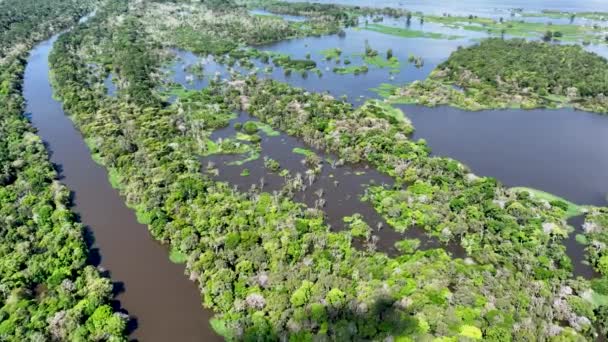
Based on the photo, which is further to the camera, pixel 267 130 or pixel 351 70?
pixel 351 70

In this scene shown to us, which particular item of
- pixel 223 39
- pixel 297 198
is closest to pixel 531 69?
pixel 297 198

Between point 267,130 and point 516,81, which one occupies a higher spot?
point 516,81

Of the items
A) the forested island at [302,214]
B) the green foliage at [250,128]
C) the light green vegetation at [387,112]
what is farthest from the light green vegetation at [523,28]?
the green foliage at [250,128]

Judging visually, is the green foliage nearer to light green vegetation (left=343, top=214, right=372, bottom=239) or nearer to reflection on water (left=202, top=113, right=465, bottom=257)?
reflection on water (left=202, top=113, right=465, bottom=257)

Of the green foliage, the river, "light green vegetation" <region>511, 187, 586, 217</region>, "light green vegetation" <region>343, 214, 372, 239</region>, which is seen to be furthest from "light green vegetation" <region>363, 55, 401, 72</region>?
the river

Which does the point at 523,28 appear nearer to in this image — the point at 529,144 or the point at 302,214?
the point at 529,144

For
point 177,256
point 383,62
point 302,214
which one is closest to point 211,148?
point 302,214

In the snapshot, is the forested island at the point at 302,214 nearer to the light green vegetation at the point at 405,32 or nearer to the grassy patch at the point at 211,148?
the grassy patch at the point at 211,148
